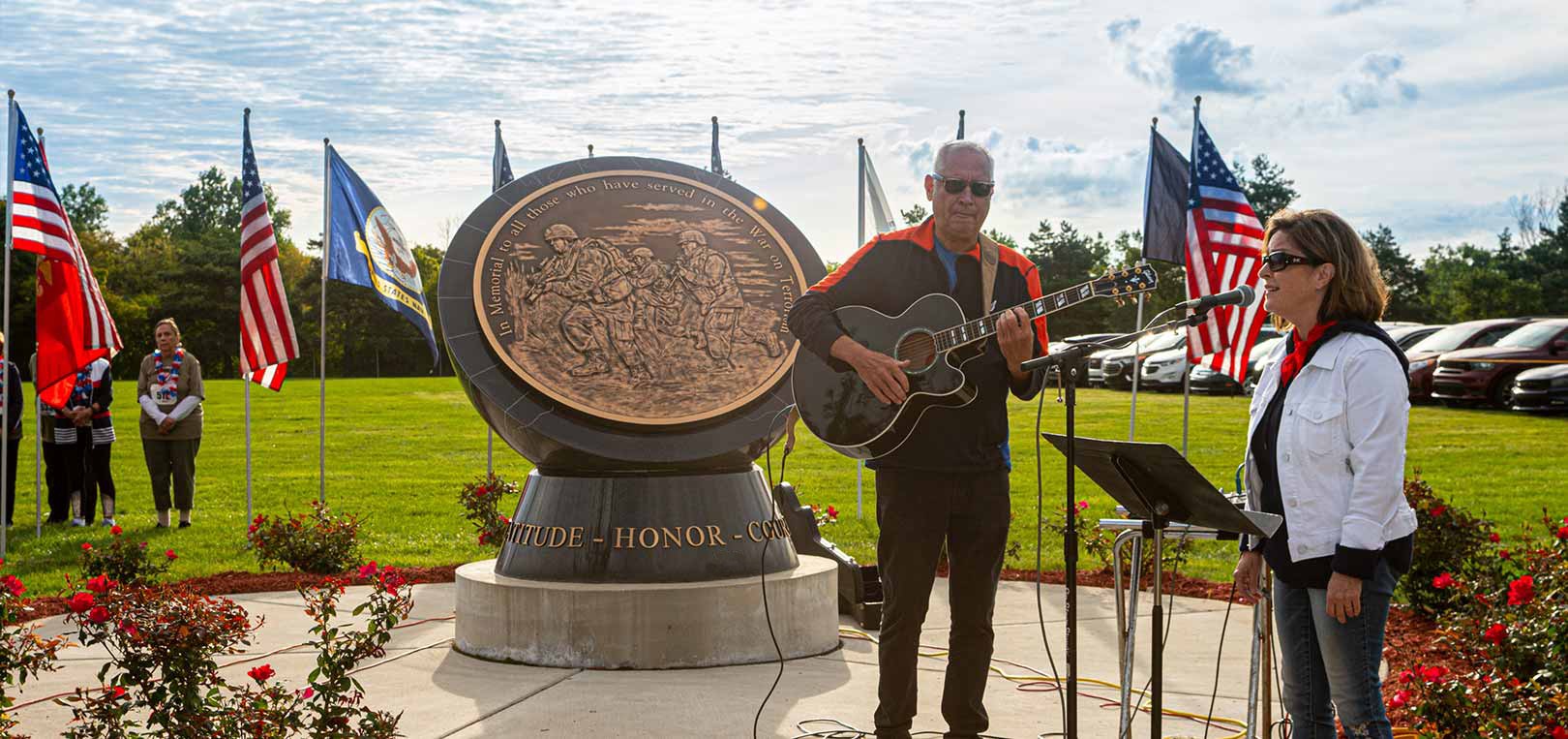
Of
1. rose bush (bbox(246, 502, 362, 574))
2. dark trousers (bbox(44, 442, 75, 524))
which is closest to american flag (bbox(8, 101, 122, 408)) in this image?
rose bush (bbox(246, 502, 362, 574))

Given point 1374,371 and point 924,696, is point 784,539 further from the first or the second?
point 1374,371

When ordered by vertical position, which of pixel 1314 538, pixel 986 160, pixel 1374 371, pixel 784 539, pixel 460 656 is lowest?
pixel 460 656

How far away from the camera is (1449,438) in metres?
20.4

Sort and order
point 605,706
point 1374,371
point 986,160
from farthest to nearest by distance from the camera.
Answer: point 605,706, point 986,160, point 1374,371

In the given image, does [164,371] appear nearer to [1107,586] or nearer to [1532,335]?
[1107,586]

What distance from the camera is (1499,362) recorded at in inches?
940

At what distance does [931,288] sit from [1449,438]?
18.1 m

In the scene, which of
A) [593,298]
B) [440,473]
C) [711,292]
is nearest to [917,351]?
[711,292]

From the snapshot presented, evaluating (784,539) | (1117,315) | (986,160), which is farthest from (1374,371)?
(1117,315)

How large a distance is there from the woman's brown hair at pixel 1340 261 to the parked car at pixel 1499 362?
2231 centimetres

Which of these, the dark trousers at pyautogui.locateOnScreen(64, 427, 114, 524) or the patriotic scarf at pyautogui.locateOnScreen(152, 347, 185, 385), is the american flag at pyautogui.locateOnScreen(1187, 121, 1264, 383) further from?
the dark trousers at pyautogui.locateOnScreen(64, 427, 114, 524)

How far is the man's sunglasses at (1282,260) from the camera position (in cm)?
393

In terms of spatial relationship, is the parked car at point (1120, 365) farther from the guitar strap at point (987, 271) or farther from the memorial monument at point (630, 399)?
the guitar strap at point (987, 271)

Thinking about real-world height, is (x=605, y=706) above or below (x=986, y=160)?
below
